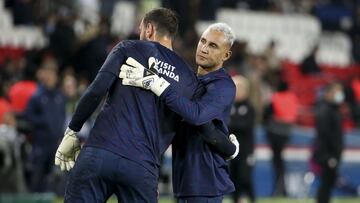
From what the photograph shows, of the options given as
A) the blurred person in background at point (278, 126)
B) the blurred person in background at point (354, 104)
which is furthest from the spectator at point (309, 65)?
the blurred person in background at point (278, 126)

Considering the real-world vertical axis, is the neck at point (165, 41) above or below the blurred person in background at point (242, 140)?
above

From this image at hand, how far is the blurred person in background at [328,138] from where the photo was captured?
49.2 ft

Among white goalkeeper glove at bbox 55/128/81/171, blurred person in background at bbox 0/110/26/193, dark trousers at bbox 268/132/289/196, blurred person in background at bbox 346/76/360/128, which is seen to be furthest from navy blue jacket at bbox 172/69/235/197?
blurred person in background at bbox 346/76/360/128

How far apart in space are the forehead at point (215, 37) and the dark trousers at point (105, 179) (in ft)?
3.72

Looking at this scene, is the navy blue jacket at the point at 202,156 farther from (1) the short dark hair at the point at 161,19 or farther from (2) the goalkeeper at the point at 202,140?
(1) the short dark hair at the point at 161,19

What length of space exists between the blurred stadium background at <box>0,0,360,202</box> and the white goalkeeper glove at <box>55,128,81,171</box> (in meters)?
6.46

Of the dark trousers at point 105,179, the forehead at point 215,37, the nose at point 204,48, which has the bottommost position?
the dark trousers at point 105,179

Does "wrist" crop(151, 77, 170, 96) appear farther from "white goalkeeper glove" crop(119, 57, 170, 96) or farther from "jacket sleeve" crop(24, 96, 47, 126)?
"jacket sleeve" crop(24, 96, 47, 126)

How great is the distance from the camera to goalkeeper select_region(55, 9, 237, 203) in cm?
677

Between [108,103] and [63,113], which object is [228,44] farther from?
[63,113]

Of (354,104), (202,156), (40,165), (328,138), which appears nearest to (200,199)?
(202,156)

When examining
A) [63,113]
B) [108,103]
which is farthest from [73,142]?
[63,113]

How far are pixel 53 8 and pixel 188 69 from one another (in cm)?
1432

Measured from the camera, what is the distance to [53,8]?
21.0m
